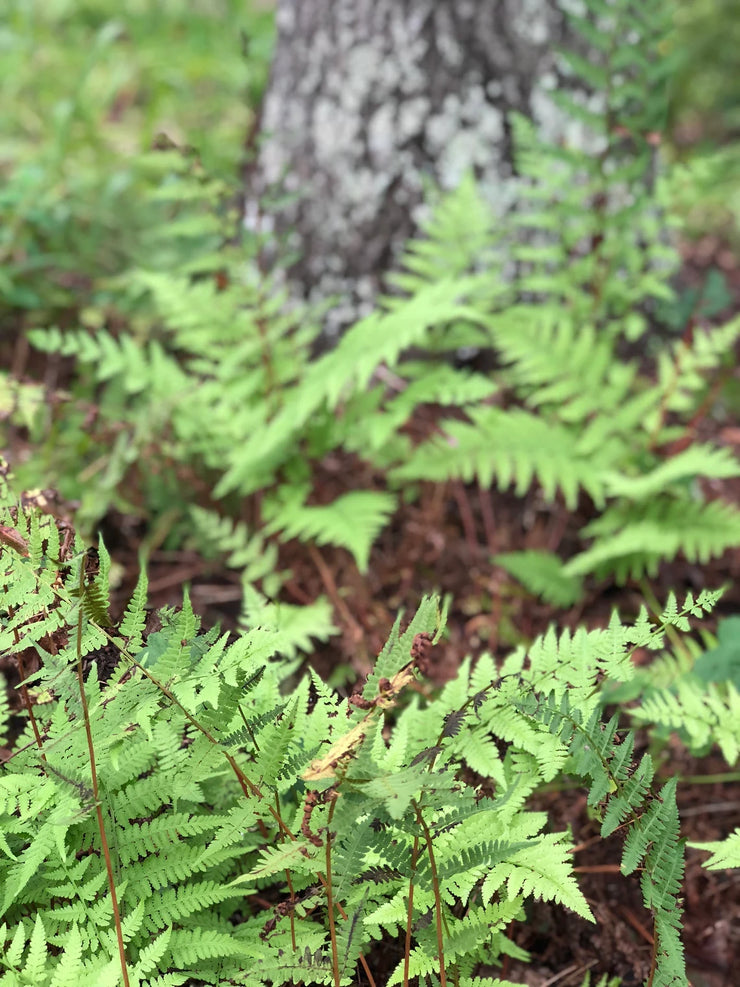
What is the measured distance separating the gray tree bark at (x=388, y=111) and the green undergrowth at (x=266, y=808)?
220cm

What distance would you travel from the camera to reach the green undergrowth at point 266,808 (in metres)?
1.26

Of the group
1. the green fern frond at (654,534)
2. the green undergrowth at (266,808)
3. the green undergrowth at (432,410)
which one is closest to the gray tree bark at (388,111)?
the green undergrowth at (432,410)

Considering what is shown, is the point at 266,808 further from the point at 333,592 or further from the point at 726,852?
the point at 333,592

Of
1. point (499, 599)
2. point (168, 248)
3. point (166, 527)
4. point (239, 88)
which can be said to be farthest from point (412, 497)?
point (239, 88)

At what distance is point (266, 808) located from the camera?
136cm

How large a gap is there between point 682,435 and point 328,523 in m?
1.26

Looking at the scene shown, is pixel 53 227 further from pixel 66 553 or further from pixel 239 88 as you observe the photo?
pixel 66 553

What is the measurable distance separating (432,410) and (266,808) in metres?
2.08

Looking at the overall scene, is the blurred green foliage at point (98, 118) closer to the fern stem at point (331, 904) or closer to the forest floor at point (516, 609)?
the forest floor at point (516, 609)

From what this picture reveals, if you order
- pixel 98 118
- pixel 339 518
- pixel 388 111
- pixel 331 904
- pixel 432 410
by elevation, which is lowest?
pixel 331 904

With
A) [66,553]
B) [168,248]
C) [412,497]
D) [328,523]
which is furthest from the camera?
[168,248]

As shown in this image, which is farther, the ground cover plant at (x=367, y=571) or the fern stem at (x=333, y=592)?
the fern stem at (x=333, y=592)

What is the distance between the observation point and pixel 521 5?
315cm

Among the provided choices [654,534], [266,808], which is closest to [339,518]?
[654,534]
